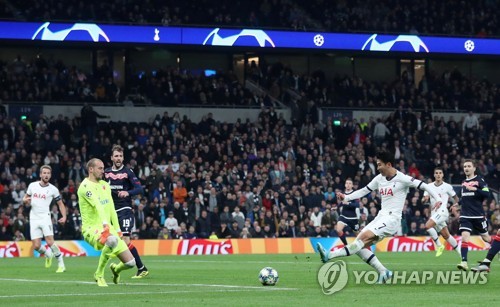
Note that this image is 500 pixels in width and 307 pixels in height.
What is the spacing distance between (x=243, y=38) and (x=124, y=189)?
859 inches

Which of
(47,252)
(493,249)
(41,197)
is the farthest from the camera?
(47,252)

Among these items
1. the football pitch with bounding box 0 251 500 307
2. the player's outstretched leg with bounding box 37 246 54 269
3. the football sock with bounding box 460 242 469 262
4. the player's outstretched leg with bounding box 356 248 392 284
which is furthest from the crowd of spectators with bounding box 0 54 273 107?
the player's outstretched leg with bounding box 356 248 392 284

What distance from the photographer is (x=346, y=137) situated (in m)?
42.4

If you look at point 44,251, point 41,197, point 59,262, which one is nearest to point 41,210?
point 41,197

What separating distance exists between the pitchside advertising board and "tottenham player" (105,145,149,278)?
12307 millimetres

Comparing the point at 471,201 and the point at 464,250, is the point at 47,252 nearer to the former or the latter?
the point at 464,250

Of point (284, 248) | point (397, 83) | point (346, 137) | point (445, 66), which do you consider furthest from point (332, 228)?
point (445, 66)

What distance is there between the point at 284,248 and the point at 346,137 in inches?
350

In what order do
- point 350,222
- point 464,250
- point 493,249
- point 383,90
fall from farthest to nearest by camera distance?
point 383,90, point 350,222, point 464,250, point 493,249

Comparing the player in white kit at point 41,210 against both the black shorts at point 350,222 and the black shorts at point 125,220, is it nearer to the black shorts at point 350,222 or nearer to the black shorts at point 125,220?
the black shorts at point 125,220

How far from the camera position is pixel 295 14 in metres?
44.0

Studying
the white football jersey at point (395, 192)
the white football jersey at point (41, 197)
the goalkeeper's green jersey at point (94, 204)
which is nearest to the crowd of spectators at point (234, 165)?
the white football jersey at point (41, 197)

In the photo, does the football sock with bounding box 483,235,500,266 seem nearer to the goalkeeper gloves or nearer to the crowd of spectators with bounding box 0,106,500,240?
the goalkeeper gloves

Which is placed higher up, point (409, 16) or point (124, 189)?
point (409, 16)
